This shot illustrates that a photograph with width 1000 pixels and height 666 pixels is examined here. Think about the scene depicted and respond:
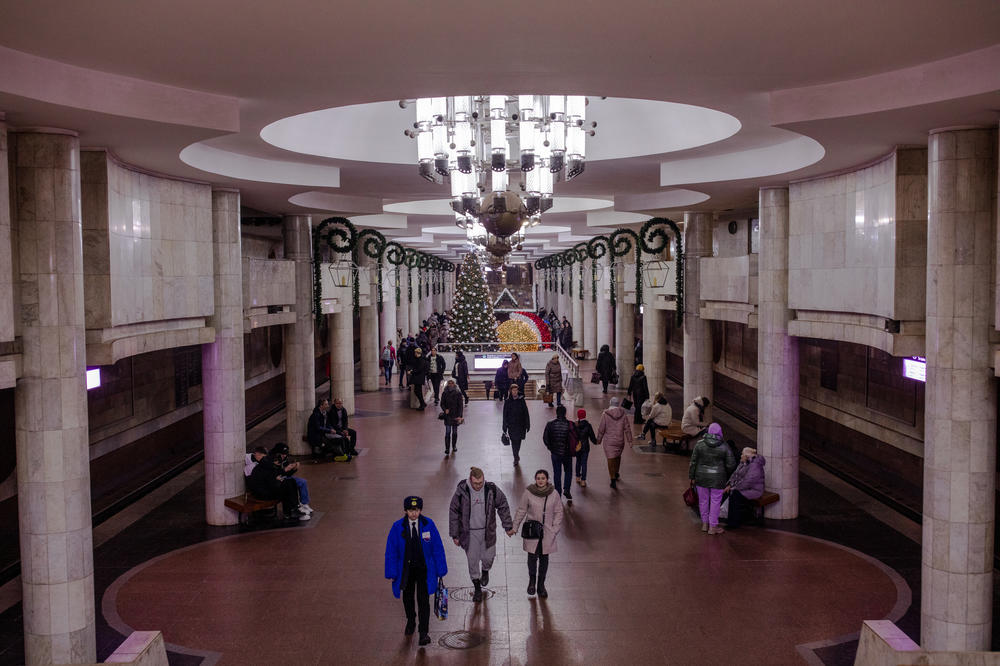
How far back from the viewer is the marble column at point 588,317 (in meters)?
37.4

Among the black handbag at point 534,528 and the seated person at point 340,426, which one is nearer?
the black handbag at point 534,528

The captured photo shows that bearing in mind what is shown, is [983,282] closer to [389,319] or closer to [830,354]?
[830,354]

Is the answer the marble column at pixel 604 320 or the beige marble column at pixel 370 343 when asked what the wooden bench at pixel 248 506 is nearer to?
the beige marble column at pixel 370 343

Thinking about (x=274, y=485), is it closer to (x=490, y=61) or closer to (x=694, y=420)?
(x=490, y=61)

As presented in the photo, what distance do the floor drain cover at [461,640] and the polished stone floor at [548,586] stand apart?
0.02 metres

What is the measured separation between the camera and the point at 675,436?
52.9 ft

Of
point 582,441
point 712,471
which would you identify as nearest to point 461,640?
point 712,471

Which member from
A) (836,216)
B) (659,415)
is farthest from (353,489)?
(836,216)

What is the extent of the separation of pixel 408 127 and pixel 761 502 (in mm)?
7290

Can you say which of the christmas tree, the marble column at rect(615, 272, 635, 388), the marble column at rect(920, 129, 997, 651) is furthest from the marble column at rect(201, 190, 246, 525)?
the christmas tree

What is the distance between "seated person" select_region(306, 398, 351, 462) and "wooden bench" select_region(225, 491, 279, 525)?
3615 mm

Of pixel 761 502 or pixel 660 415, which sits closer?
pixel 761 502

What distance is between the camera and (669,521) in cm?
1166

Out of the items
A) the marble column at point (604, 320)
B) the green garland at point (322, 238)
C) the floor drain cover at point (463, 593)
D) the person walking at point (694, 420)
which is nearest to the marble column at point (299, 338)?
the green garland at point (322, 238)
